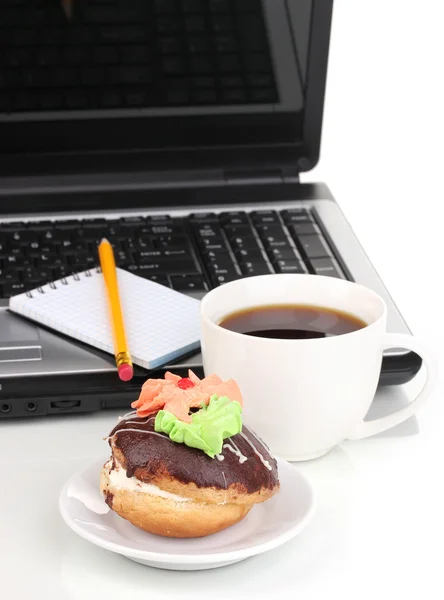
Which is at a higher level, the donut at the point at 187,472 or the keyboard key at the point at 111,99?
the donut at the point at 187,472

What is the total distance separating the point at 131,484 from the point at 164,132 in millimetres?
583

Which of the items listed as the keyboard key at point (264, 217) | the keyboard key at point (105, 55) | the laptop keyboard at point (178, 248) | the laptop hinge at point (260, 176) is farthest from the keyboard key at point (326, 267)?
the keyboard key at point (105, 55)

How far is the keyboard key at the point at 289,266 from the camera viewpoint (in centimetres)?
88

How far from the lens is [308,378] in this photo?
64 centimetres

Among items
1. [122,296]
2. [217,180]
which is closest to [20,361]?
[122,296]

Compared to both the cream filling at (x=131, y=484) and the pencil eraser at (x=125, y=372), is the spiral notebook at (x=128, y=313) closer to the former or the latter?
the pencil eraser at (x=125, y=372)

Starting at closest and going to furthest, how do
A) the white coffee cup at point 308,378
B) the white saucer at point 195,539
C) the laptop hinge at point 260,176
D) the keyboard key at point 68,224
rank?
the white saucer at point 195,539, the white coffee cup at point 308,378, the keyboard key at point 68,224, the laptop hinge at point 260,176

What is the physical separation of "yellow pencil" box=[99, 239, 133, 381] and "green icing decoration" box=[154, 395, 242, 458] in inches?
5.7

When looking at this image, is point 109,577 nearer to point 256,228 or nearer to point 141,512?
point 141,512

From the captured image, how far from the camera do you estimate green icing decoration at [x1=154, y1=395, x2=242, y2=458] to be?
56 cm

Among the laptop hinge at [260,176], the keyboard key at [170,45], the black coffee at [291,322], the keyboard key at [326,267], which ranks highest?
the keyboard key at [170,45]

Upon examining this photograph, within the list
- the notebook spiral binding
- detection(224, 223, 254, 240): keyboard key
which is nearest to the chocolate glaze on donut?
the notebook spiral binding

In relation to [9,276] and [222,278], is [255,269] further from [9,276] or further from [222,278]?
[9,276]

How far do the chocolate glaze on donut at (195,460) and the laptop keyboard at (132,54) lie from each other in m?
0.55
